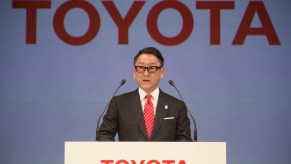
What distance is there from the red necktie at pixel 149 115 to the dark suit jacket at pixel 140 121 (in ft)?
0.09

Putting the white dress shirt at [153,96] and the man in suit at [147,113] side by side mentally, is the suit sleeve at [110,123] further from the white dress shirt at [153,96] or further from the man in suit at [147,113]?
the white dress shirt at [153,96]

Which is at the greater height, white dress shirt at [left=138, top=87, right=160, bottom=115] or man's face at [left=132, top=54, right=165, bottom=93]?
man's face at [left=132, top=54, right=165, bottom=93]

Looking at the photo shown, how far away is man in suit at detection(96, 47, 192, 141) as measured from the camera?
105 inches

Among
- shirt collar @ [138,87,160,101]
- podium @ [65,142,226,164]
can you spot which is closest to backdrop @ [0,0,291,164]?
shirt collar @ [138,87,160,101]

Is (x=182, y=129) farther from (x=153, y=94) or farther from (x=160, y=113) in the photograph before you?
(x=153, y=94)

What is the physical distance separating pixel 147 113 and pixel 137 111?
6 cm

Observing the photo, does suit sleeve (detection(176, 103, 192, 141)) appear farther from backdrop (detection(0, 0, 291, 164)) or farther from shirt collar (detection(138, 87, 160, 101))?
backdrop (detection(0, 0, 291, 164))

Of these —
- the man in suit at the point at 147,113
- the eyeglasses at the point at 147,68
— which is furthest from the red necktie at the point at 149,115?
the eyeglasses at the point at 147,68

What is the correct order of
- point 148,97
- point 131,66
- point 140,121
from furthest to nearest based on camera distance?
point 131,66
point 148,97
point 140,121

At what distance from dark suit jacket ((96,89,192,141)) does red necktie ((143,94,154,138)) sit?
3cm

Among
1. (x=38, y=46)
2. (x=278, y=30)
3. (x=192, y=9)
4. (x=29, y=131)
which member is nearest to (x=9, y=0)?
(x=38, y=46)

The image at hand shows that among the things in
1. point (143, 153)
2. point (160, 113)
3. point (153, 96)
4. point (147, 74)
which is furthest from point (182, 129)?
point (143, 153)

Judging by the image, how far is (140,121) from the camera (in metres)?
2.68

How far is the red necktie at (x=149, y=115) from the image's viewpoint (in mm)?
2678
